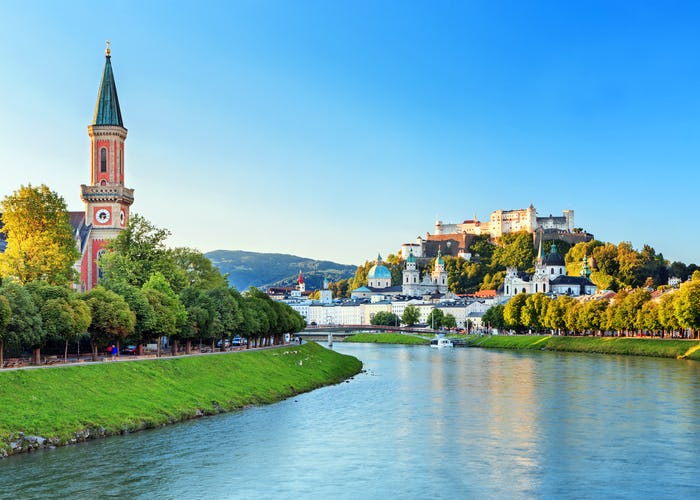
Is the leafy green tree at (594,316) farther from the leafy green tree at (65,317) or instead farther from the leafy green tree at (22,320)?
the leafy green tree at (22,320)

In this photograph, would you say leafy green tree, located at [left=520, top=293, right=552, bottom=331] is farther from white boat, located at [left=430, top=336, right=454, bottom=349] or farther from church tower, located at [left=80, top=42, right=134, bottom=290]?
church tower, located at [left=80, top=42, right=134, bottom=290]

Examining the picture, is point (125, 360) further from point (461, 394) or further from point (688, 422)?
point (688, 422)

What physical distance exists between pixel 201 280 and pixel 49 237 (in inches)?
1094

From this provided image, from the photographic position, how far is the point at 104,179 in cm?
8762

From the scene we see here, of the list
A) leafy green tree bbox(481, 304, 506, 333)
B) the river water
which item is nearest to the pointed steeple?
the river water

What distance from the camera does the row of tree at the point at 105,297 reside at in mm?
50125

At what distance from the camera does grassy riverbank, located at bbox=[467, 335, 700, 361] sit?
3935 inches

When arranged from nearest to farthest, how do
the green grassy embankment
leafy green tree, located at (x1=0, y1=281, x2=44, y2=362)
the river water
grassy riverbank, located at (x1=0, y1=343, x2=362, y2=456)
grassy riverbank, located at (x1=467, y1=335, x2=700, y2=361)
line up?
1. the river water
2. grassy riverbank, located at (x1=0, y1=343, x2=362, y2=456)
3. leafy green tree, located at (x1=0, y1=281, x2=44, y2=362)
4. grassy riverbank, located at (x1=467, y1=335, x2=700, y2=361)
5. the green grassy embankment

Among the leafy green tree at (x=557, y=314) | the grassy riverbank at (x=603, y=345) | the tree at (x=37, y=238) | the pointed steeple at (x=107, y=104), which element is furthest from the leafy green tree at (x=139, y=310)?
the leafy green tree at (x=557, y=314)

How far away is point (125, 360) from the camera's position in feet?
183

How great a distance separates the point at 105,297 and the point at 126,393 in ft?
33.2

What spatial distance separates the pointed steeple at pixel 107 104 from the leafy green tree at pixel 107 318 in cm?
3333

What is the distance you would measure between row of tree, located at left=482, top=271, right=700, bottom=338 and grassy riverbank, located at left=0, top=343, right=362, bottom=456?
47.8m

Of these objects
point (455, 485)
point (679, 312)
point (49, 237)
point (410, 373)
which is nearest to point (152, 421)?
point (455, 485)
